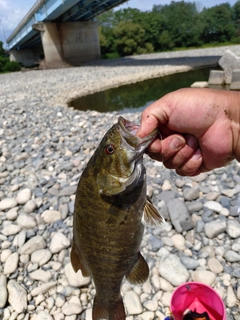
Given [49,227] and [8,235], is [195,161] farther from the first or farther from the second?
[8,235]

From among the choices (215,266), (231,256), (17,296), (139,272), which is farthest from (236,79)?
(139,272)

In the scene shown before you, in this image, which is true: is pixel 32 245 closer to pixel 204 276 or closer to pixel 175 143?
pixel 204 276

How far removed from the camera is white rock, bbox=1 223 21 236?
15.4ft

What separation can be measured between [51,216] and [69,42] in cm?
3698

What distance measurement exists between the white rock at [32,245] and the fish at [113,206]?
2279 mm

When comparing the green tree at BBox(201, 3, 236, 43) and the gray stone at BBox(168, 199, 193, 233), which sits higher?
the green tree at BBox(201, 3, 236, 43)

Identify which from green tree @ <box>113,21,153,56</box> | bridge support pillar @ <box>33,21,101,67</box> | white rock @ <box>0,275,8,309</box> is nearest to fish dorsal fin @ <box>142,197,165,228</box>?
white rock @ <box>0,275,8,309</box>

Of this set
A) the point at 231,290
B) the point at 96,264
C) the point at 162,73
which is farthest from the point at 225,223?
the point at 162,73

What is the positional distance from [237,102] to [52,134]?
285 inches

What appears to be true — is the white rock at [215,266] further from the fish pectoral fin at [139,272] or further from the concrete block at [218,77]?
the concrete block at [218,77]

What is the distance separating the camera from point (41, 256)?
13.8 feet

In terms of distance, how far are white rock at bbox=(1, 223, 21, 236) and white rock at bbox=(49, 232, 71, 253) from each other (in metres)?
0.70

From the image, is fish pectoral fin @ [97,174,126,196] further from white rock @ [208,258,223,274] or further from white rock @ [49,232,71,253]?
white rock @ [49,232,71,253]

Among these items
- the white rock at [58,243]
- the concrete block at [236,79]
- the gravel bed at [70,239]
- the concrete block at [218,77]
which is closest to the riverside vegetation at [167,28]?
the concrete block at [218,77]
